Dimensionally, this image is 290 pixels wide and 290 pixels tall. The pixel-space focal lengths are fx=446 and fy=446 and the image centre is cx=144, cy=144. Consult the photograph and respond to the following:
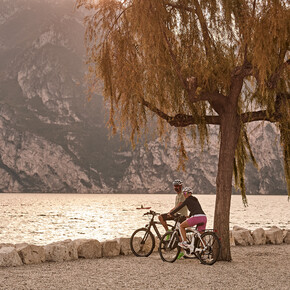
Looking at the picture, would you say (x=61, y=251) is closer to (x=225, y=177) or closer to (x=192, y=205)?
(x=192, y=205)

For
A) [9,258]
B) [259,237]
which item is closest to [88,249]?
[9,258]

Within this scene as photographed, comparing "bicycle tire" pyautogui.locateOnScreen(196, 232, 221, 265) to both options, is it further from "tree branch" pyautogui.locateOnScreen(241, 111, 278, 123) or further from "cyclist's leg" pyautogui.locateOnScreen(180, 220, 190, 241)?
"tree branch" pyautogui.locateOnScreen(241, 111, 278, 123)

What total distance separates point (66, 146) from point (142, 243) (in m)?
171

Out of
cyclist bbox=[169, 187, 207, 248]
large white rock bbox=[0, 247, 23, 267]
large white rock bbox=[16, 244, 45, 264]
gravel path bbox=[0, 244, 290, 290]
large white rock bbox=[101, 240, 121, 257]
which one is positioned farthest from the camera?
large white rock bbox=[101, 240, 121, 257]

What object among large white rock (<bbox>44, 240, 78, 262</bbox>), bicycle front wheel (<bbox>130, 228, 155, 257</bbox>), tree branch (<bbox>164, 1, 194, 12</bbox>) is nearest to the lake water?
bicycle front wheel (<bbox>130, 228, 155, 257</bbox>)

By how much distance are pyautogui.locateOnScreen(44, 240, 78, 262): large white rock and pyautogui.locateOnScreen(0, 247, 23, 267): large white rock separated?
89 centimetres

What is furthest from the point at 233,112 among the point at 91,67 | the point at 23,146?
the point at 23,146

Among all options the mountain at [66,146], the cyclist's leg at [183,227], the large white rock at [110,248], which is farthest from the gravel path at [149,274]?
the mountain at [66,146]

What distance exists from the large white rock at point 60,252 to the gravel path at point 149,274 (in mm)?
356

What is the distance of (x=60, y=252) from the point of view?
11.1m

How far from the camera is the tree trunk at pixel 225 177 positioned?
11.1 metres

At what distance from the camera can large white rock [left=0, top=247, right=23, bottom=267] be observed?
33.0 ft

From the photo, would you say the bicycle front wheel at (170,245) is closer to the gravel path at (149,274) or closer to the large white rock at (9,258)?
the gravel path at (149,274)

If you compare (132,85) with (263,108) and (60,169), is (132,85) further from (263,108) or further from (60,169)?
(60,169)
